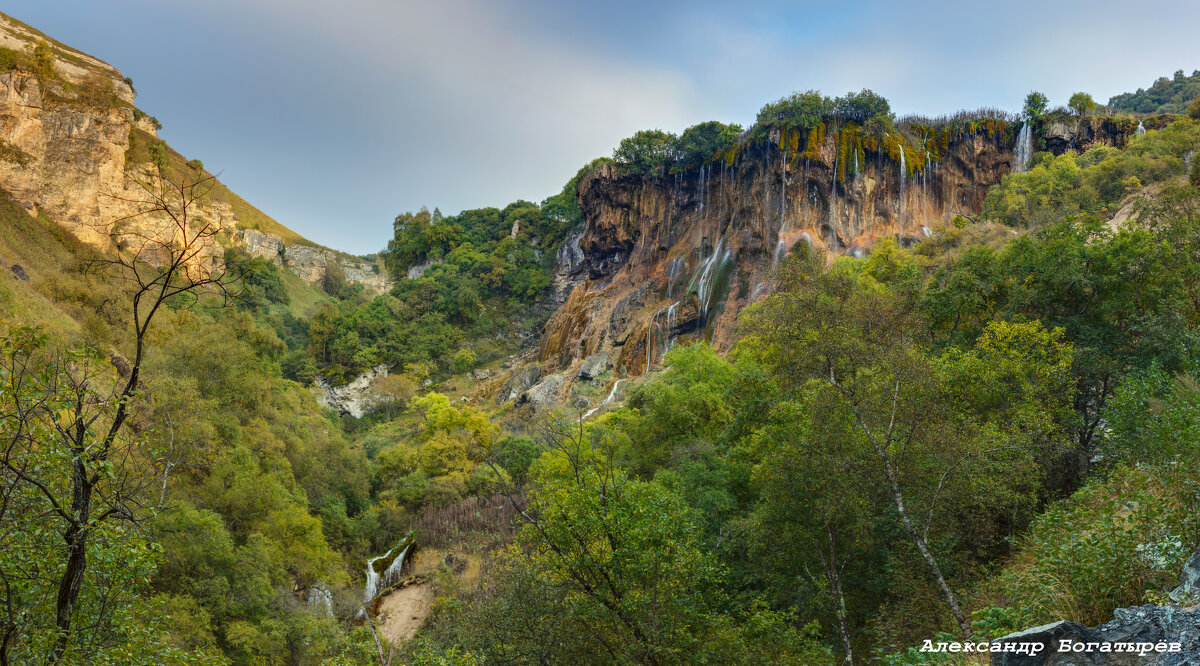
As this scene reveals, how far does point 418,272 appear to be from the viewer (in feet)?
262

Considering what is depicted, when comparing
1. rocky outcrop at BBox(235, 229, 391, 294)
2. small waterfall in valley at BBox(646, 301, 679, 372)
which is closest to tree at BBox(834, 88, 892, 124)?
small waterfall in valley at BBox(646, 301, 679, 372)

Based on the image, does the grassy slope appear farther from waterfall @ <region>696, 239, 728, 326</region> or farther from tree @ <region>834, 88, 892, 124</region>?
tree @ <region>834, 88, 892, 124</region>

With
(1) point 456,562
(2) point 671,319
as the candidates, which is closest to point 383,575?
(1) point 456,562

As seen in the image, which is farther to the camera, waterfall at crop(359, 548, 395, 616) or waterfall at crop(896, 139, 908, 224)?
waterfall at crop(896, 139, 908, 224)

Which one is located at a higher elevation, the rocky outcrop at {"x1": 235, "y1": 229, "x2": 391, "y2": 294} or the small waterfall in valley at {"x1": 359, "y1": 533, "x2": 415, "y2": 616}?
the rocky outcrop at {"x1": 235, "y1": 229, "x2": 391, "y2": 294}

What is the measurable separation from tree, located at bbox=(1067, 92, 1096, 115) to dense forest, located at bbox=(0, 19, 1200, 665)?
18.7 metres

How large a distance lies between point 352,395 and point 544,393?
21.4m

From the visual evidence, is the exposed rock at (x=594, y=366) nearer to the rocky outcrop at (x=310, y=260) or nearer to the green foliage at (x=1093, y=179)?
the green foliage at (x=1093, y=179)

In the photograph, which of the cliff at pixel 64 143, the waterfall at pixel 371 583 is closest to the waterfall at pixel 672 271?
the cliff at pixel 64 143

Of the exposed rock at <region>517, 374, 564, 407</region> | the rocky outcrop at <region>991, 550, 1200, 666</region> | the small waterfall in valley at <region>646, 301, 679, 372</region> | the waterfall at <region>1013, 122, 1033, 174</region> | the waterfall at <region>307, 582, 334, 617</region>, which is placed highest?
the waterfall at <region>1013, 122, 1033, 174</region>

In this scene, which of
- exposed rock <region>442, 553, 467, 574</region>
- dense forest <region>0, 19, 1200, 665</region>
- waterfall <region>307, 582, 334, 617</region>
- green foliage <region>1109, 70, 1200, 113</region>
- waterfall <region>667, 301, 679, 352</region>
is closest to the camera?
dense forest <region>0, 19, 1200, 665</region>

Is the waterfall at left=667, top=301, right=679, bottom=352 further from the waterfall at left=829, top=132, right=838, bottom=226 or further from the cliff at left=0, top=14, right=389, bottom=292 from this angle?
the cliff at left=0, top=14, right=389, bottom=292

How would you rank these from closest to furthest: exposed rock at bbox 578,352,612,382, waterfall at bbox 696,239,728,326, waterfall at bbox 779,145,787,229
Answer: exposed rock at bbox 578,352,612,382
waterfall at bbox 779,145,787,229
waterfall at bbox 696,239,728,326

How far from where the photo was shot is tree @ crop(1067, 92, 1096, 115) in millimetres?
46062
